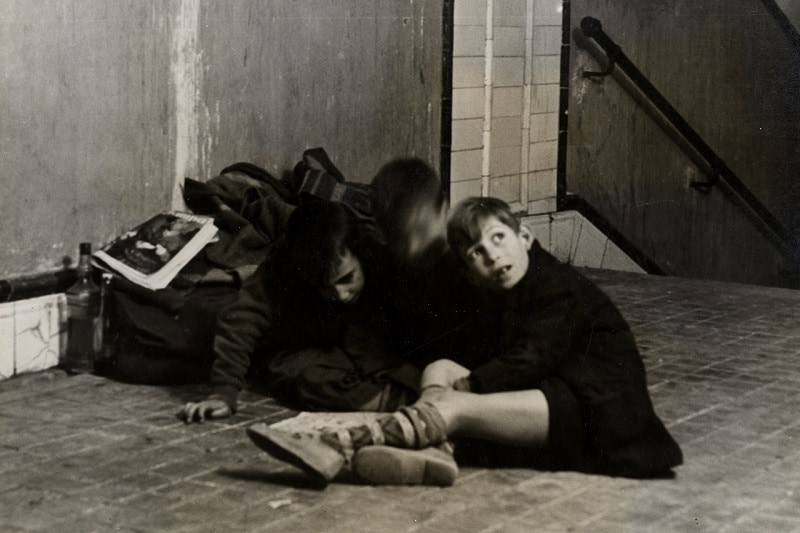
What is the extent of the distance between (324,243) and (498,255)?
94 cm

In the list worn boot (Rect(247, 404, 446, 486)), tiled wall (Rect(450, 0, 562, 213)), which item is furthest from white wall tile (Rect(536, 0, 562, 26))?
worn boot (Rect(247, 404, 446, 486))

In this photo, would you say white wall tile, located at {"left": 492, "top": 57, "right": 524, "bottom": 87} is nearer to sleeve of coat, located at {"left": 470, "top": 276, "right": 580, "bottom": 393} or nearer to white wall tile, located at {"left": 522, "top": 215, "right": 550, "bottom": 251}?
white wall tile, located at {"left": 522, "top": 215, "right": 550, "bottom": 251}

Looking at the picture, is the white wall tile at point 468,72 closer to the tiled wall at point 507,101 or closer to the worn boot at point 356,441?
the tiled wall at point 507,101

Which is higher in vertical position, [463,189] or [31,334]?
[463,189]

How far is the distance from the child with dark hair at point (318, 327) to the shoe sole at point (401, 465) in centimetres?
85

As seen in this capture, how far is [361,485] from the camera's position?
14.4 ft

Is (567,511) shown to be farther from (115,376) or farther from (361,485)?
(115,376)

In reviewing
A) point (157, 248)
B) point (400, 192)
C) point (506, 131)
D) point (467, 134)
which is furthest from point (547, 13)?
point (157, 248)

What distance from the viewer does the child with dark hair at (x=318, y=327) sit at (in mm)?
5289

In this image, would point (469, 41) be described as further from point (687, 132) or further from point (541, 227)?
point (687, 132)

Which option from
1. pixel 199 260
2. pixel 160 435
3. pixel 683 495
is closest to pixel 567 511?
pixel 683 495

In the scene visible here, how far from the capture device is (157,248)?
6.18 m

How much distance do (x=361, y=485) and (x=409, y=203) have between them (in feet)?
6.40

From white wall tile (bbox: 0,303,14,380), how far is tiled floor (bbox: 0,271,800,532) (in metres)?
0.15
